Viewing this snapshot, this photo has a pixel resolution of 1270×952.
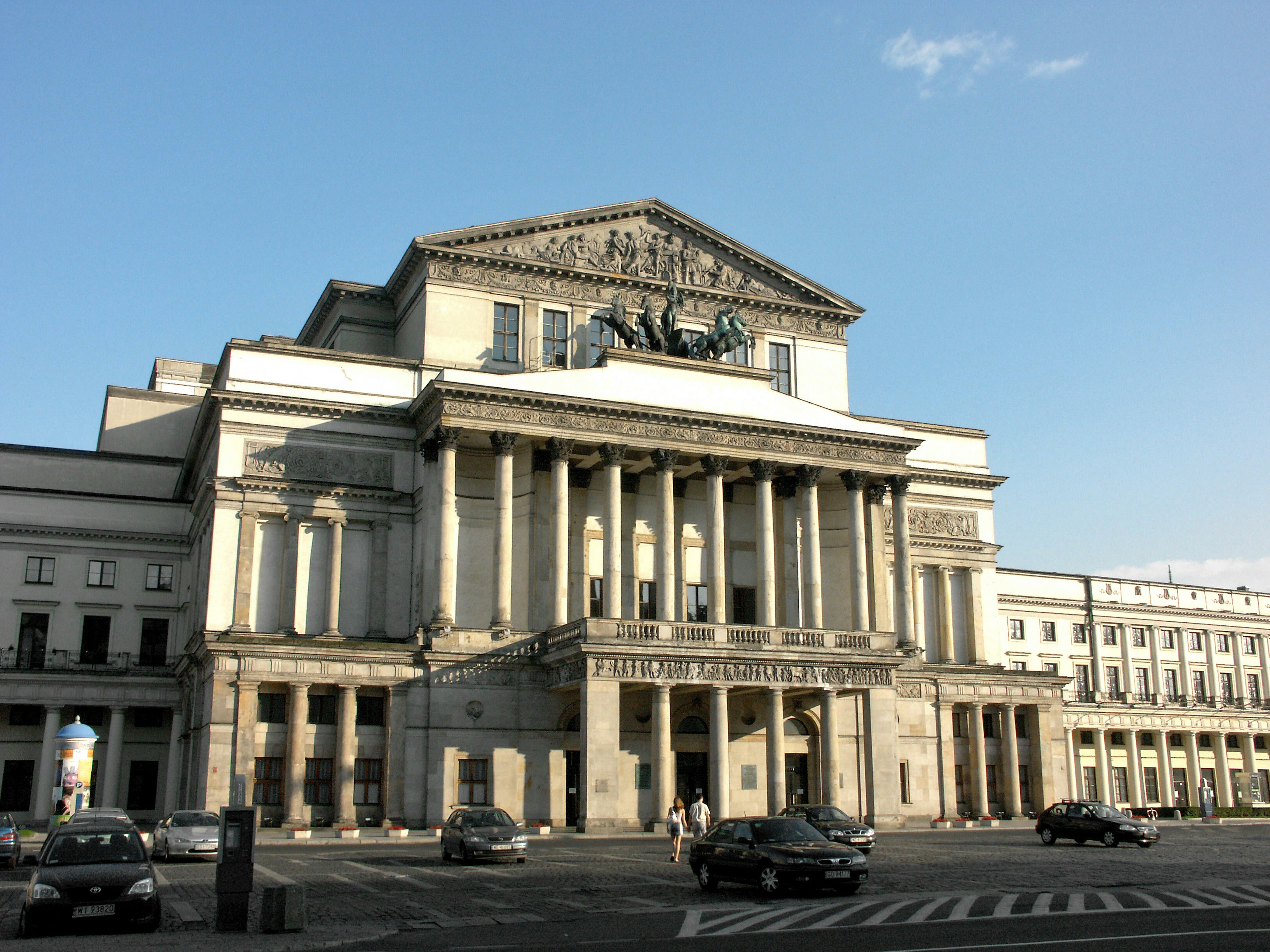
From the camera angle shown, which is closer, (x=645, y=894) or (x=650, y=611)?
(x=645, y=894)

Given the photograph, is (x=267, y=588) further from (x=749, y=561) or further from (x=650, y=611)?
(x=749, y=561)

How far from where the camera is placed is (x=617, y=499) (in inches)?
2132

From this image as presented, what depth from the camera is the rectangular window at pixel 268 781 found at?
47.9 metres

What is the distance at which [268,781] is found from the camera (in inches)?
1903

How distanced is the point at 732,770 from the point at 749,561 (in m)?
11.2

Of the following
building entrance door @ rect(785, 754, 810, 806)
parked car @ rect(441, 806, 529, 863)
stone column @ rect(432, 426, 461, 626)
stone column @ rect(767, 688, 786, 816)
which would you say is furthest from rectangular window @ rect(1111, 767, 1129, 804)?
parked car @ rect(441, 806, 529, 863)

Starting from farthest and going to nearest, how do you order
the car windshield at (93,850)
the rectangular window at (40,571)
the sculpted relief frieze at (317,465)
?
the rectangular window at (40,571) → the sculpted relief frieze at (317,465) → the car windshield at (93,850)

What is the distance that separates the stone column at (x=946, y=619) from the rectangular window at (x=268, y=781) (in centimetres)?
3387

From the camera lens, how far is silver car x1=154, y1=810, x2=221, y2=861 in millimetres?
34625

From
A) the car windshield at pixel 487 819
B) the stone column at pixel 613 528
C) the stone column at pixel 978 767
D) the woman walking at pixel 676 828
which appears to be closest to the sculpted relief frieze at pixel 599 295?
the stone column at pixel 613 528

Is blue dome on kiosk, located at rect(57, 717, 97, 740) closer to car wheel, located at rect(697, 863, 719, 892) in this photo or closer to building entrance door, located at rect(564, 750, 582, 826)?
building entrance door, located at rect(564, 750, 582, 826)

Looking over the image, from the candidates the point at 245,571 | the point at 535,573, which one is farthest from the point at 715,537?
the point at 245,571

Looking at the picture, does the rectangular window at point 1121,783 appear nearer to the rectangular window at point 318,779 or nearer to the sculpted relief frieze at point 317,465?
the sculpted relief frieze at point 317,465

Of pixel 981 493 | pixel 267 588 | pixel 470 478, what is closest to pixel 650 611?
pixel 470 478
